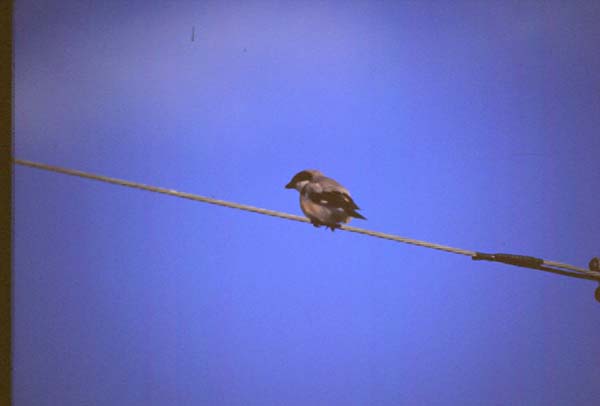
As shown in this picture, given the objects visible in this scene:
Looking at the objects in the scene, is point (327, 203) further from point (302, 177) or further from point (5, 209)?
point (5, 209)

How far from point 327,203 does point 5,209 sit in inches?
93.0

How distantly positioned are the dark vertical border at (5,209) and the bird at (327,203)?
2.18 m

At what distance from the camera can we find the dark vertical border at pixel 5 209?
131cm

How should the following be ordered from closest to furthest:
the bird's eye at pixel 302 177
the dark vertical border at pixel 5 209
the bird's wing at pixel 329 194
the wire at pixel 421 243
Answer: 1. the dark vertical border at pixel 5 209
2. the wire at pixel 421 243
3. the bird's wing at pixel 329 194
4. the bird's eye at pixel 302 177

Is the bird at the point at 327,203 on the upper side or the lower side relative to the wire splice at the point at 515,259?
upper

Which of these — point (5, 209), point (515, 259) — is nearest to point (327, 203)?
point (515, 259)

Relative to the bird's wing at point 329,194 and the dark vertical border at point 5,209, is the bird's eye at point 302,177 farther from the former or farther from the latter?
the dark vertical border at point 5,209

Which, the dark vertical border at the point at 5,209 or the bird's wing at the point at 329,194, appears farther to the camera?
the bird's wing at the point at 329,194

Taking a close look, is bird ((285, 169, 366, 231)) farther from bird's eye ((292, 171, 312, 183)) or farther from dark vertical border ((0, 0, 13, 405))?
dark vertical border ((0, 0, 13, 405))

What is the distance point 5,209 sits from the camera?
1.32m

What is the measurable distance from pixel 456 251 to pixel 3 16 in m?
2.77

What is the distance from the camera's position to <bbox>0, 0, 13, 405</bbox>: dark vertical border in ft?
4.31

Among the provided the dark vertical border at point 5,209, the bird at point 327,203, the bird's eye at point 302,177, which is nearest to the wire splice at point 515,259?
the bird at point 327,203

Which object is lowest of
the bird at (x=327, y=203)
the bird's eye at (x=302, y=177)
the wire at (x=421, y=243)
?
the wire at (x=421, y=243)
